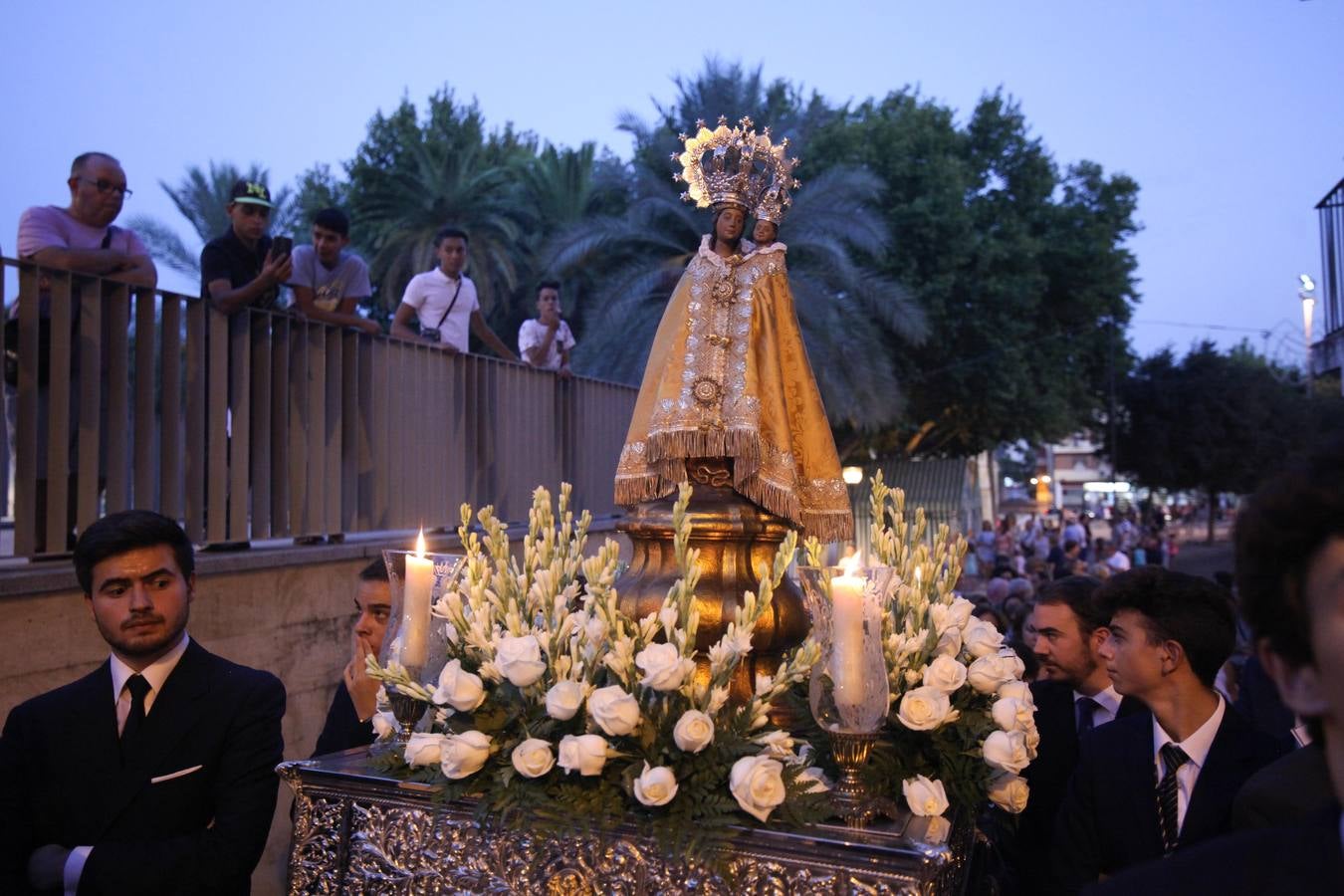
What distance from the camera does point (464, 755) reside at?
2.79 meters

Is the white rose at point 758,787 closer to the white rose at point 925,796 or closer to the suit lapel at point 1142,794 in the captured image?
the white rose at point 925,796

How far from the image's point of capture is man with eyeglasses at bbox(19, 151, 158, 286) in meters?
5.53

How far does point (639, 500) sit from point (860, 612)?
52.0 inches

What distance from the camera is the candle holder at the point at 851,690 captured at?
2.69 meters

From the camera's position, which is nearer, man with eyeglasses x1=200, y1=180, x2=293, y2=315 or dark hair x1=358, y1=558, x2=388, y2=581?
dark hair x1=358, y1=558, x2=388, y2=581

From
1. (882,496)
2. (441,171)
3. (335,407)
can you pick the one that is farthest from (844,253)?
(882,496)

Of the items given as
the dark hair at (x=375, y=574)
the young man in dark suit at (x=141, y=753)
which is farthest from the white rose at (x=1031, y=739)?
the dark hair at (x=375, y=574)

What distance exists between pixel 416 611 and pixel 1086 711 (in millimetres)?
2629

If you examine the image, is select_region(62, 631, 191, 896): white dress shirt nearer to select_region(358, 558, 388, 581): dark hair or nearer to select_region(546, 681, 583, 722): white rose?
select_region(546, 681, 583, 722): white rose

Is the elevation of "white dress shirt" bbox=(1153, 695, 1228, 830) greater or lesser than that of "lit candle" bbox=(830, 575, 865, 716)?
lesser

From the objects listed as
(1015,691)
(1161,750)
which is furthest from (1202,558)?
(1015,691)

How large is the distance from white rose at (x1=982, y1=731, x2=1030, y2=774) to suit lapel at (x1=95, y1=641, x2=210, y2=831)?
1994 mm

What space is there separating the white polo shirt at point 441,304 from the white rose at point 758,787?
21.6 ft

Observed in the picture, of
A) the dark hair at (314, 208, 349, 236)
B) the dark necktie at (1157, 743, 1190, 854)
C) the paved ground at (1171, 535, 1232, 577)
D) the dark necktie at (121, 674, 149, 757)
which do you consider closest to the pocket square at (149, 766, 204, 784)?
the dark necktie at (121, 674, 149, 757)
